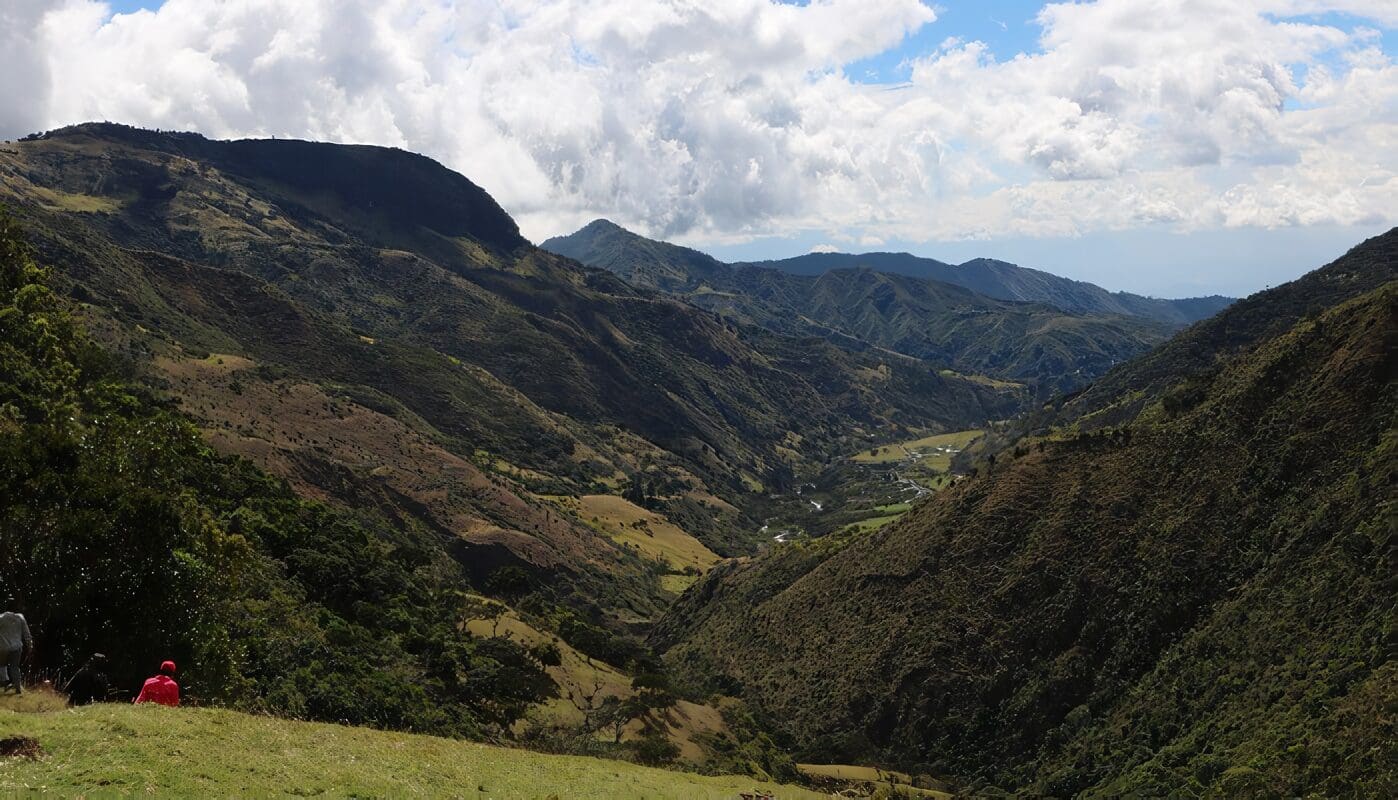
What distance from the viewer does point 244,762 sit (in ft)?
59.3

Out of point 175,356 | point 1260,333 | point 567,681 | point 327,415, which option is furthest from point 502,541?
point 1260,333

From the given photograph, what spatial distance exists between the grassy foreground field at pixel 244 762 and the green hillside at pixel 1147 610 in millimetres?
30255

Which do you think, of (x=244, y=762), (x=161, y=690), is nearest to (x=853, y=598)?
(x=161, y=690)

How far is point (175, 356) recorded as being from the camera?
114 m

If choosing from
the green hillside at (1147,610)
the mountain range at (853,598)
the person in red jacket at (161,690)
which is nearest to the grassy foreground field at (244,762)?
the person in red jacket at (161,690)

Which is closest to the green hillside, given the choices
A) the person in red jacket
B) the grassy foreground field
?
the grassy foreground field

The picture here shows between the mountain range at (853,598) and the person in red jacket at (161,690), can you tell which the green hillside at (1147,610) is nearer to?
the mountain range at (853,598)

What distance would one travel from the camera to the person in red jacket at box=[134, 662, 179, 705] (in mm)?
20766

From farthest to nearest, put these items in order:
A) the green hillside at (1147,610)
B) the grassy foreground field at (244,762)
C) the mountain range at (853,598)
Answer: the green hillside at (1147,610)
the mountain range at (853,598)
the grassy foreground field at (244,762)

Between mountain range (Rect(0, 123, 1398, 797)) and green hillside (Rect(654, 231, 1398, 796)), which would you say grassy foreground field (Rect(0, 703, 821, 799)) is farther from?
green hillside (Rect(654, 231, 1398, 796))

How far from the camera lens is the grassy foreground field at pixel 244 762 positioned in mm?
15141

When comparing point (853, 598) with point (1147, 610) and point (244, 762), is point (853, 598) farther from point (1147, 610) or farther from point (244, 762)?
point (244, 762)

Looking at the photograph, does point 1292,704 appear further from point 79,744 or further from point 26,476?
point 26,476

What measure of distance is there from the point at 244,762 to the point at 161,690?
484 cm
